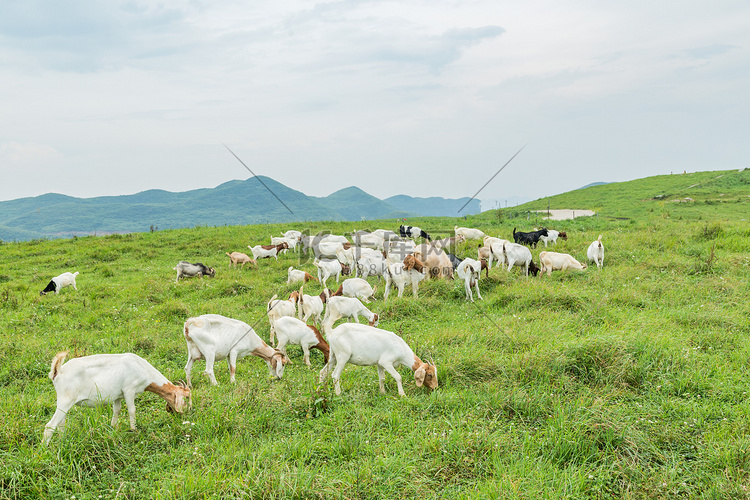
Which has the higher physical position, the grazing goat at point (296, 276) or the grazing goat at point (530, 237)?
the grazing goat at point (530, 237)

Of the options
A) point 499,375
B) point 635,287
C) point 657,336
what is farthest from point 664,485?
point 635,287

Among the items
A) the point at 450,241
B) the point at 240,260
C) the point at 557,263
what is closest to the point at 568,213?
the point at 450,241

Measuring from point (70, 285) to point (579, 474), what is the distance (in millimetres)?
16553

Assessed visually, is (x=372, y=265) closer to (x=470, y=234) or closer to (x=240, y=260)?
(x=240, y=260)

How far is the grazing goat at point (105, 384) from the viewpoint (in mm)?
4840

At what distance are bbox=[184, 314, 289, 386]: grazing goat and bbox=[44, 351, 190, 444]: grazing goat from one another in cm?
143

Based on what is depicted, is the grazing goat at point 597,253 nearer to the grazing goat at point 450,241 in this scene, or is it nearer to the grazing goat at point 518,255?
the grazing goat at point 518,255

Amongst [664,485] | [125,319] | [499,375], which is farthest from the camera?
[125,319]

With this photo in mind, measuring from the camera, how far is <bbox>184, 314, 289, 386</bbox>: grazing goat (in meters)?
7.02

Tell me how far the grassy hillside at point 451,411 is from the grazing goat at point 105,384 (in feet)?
0.66

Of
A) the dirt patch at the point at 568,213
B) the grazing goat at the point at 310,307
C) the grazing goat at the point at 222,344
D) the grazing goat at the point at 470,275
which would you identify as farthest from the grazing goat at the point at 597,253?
the dirt patch at the point at 568,213

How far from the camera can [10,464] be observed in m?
Answer: 4.12

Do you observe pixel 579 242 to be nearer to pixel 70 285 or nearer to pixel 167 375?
pixel 167 375

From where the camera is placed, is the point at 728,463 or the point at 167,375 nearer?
the point at 728,463
